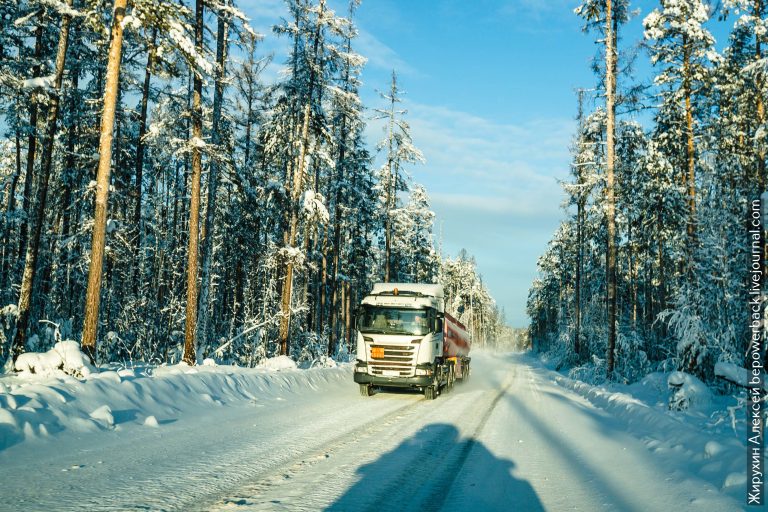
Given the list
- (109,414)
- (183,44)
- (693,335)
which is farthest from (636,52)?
(109,414)

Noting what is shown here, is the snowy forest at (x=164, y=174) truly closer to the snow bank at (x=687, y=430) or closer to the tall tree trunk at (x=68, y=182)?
the tall tree trunk at (x=68, y=182)

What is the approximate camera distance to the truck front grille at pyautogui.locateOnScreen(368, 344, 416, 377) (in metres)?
14.7

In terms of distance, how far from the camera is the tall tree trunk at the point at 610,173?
60.5ft

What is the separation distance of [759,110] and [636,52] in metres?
5.21

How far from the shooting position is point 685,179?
2252cm

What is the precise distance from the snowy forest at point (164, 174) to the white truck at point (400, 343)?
4.37 metres

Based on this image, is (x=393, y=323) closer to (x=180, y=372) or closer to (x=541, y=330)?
(x=180, y=372)

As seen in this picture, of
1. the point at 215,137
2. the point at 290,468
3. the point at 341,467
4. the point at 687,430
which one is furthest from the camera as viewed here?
the point at 215,137

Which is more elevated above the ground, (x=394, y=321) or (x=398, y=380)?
(x=394, y=321)

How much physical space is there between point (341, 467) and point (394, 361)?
27.5 ft

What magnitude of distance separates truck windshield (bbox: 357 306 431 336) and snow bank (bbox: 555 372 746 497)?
5694mm

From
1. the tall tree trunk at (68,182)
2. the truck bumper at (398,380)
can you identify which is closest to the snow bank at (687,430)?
the truck bumper at (398,380)

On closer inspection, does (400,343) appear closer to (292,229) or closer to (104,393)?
(292,229)

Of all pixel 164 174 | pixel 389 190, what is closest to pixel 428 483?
pixel 389 190
